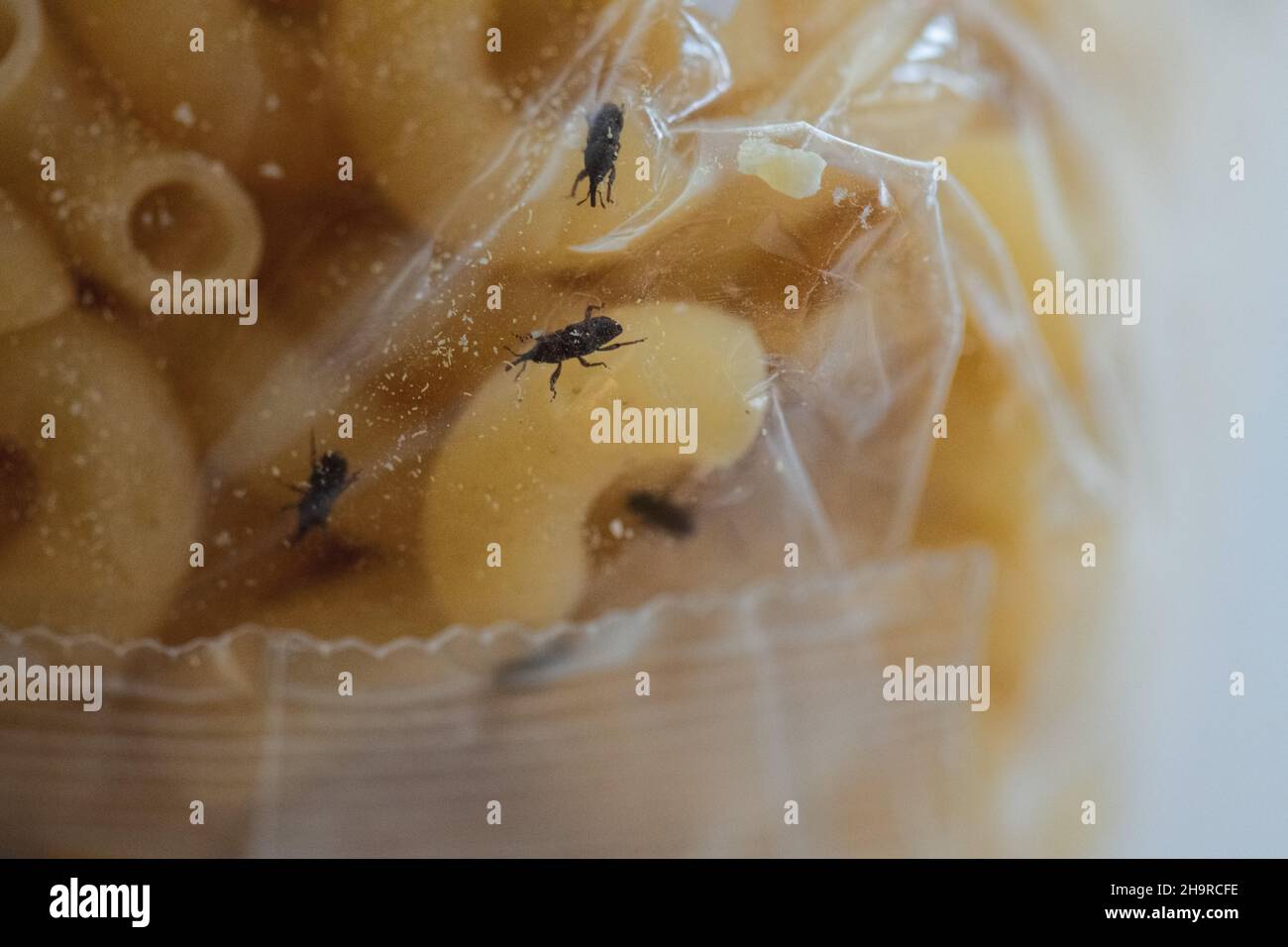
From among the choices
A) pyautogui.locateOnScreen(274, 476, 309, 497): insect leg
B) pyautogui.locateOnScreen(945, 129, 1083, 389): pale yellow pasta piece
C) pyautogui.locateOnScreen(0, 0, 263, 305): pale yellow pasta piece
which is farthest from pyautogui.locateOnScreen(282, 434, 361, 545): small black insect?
pyautogui.locateOnScreen(945, 129, 1083, 389): pale yellow pasta piece

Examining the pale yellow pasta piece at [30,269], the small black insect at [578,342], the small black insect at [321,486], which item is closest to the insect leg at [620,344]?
the small black insect at [578,342]

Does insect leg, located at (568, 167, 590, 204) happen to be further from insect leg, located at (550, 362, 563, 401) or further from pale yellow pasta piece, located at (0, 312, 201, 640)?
pale yellow pasta piece, located at (0, 312, 201, 640)

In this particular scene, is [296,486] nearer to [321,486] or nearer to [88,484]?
[321,486]

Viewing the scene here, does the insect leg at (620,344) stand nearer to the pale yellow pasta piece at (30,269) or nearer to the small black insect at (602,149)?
the small black insect at (602,149)

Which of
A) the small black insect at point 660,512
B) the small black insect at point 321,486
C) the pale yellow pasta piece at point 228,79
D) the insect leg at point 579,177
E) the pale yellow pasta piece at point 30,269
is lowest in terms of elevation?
the small black insect at point 660,512

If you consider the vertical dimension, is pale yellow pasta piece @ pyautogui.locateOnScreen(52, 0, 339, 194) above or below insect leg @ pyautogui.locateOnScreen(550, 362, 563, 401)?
above

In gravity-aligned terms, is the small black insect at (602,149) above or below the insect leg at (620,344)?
above
